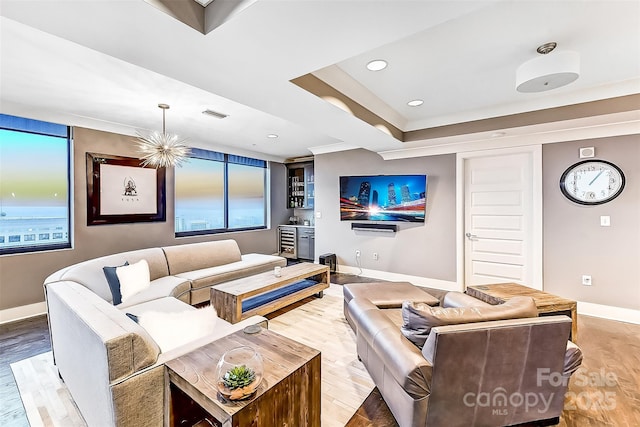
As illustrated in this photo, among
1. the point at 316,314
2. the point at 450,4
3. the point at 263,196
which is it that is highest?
the point at 450,4

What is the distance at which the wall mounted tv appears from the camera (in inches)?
183

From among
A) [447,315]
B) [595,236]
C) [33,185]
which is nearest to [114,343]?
[447,315]

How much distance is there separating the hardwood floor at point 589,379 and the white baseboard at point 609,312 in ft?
0.44

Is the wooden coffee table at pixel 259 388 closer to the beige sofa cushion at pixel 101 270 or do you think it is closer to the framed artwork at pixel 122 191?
the beige sofa cushion at pixel 101 270

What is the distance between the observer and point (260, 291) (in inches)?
122

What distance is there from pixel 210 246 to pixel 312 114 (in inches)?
106

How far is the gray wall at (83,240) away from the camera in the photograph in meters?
3.36

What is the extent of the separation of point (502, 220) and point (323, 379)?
136 inches

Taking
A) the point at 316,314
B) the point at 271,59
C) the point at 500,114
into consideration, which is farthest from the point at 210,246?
the point at 500,114

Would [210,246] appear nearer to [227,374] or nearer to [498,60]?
[227,374]

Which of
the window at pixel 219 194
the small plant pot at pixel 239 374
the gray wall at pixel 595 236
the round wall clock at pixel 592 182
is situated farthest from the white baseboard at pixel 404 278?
the small plant pot at pixel 239 374

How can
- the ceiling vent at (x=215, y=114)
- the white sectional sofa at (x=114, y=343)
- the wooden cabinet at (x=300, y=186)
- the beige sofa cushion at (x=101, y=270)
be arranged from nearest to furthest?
the white sectional sofa at (x=114, y=343) < the beige sofa cushion at (x=101, y=270) < the ceiling vent at (x=215, y=114) < the wooden cabinet at (x=300, y=186)

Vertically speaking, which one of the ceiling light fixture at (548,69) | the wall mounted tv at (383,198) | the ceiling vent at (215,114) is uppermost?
the ceiling vent at (215,114)

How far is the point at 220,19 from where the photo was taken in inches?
59.9
